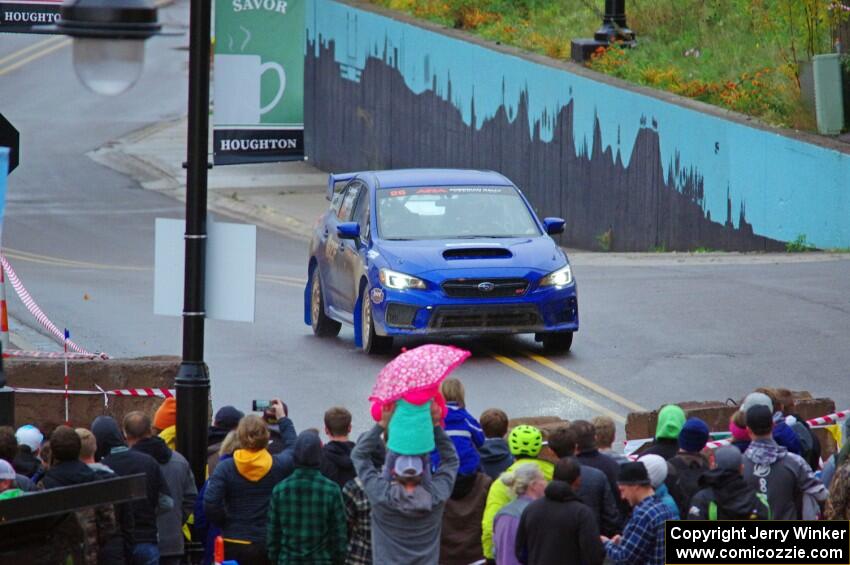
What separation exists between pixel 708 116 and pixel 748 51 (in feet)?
10.9

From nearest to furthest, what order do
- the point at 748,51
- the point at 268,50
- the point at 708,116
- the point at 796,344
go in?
the point at 268,50, the point at 796,344, the point at 708,116, the point at 748,51

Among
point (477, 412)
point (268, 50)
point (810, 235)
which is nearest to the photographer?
point (268, 50)

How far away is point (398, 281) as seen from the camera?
17344mm

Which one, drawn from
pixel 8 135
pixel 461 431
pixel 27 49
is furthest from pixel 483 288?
pixel 27 49

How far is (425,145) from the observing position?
36.4 m

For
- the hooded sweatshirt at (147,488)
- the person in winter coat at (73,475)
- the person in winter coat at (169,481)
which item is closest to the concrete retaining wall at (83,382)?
the person in winter coat at (169,481)

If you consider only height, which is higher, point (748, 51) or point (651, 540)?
point (748, 51)

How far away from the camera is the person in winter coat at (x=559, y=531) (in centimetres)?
842

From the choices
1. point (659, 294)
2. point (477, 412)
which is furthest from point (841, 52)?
point (477, 412)

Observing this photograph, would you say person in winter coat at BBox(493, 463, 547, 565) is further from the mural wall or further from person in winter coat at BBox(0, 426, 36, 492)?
the mural wall

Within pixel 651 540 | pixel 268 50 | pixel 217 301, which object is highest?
pixel 268 50

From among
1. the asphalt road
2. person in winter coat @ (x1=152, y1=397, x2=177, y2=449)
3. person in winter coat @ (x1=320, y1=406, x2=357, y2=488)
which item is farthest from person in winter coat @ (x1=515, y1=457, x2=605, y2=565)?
the asphalt road

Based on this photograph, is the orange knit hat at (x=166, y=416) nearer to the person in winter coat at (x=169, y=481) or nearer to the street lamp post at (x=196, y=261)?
the street lamp post at (x=196, y=261)

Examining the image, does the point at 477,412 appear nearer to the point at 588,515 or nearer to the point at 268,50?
the point at 268,50
